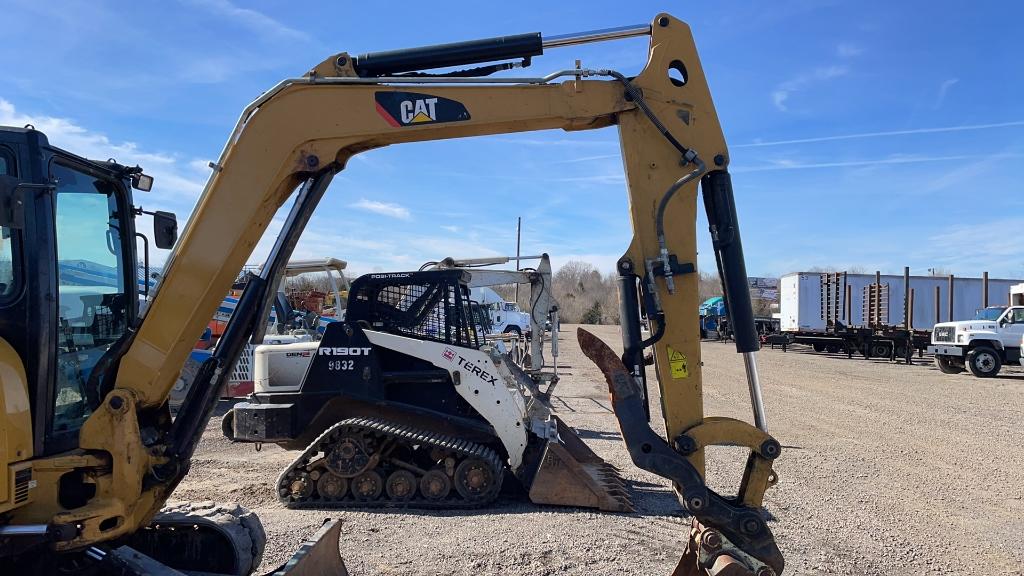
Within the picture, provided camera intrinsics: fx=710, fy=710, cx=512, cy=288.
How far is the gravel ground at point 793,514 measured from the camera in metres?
5.57

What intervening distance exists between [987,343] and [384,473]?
70.0ft

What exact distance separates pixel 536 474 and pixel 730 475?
8.14 ft

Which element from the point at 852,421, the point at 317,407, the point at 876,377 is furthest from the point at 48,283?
the point at 876,377

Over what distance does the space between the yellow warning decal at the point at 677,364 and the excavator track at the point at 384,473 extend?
377 cm

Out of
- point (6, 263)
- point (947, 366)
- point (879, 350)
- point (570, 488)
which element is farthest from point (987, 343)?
point (6, 263)

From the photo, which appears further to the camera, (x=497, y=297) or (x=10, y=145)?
(x=497, y=297)

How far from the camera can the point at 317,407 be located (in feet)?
25.7

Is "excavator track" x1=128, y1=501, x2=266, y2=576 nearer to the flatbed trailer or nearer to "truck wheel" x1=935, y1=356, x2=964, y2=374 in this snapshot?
"truck wheel" x1=935, y1=356, x2=964, y2=374

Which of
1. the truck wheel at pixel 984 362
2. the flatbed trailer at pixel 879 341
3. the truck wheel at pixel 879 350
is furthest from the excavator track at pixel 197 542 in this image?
the truck wheel at pixel 879 350

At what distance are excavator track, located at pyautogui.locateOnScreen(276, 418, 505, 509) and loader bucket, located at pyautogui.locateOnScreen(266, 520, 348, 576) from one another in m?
2.85

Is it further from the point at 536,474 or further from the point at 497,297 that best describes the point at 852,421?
the point at 497,297

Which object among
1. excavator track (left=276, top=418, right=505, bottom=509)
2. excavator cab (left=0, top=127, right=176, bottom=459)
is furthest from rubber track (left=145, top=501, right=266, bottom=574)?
excavator track (left=276, top=418, right=505, bottom=509)

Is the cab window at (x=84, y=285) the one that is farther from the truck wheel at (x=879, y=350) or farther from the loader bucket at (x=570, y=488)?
the truck wheel at (x=879, y=350)

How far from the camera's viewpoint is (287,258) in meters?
4.34
